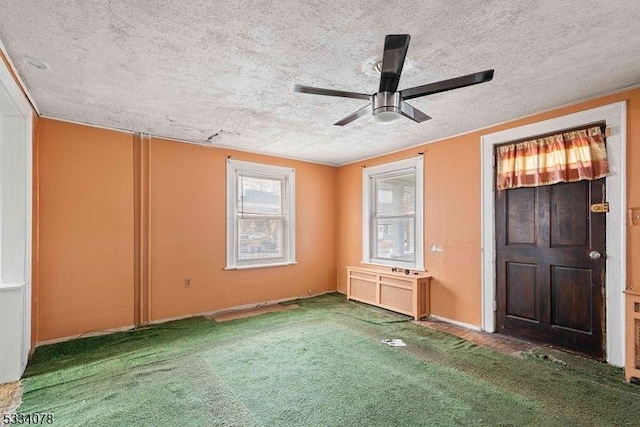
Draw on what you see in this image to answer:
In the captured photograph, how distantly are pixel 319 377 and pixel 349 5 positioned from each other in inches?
105

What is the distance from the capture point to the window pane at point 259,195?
4804 mm

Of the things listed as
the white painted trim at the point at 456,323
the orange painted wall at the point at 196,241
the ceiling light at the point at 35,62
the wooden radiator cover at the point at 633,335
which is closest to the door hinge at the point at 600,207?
the wooden radiator cover at the point at 633,335

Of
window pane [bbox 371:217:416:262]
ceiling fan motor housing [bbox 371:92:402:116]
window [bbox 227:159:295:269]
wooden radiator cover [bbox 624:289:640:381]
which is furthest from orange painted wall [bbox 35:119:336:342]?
wooden radiator cover [bbox 624:289:640:381]

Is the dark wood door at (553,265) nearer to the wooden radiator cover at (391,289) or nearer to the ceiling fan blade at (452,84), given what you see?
the wooden radiator cover at (391,289)

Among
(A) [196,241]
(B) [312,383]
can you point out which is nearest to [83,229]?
(A) [196,241]

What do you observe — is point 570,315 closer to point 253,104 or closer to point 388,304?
point 388,304

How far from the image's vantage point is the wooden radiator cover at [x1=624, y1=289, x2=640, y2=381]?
2449 millimetres

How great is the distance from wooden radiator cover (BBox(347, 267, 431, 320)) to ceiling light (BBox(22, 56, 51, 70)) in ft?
14.0

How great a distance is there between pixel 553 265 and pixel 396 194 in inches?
90.2

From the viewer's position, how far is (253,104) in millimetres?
3008

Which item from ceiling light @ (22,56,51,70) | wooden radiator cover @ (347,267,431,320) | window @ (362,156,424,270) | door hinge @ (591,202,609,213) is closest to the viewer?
ceiling light @ (22,56,51,70)

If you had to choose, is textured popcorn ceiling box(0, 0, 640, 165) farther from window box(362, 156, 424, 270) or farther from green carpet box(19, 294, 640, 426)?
green carpet box(19, 294, 640, 426)

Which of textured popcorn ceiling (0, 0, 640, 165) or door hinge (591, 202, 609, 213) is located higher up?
textured popcorn ceiling (0, 0, 640, 165)

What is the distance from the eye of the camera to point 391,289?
4504 millimetres
